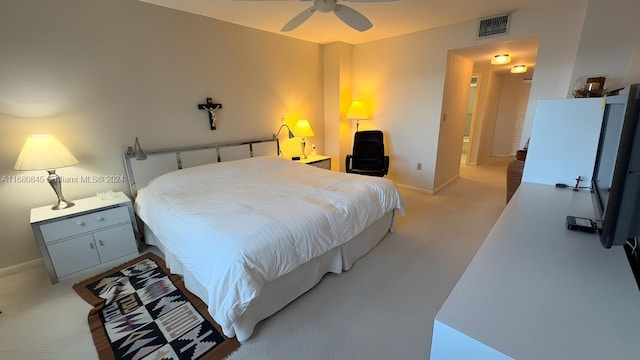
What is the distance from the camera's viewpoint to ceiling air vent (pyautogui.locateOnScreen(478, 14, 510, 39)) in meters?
3.18

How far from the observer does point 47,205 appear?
2400 millimetres

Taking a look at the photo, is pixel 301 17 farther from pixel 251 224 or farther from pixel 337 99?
pixel 337 99

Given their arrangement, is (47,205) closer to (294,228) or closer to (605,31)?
(294,228)

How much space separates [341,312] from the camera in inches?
73.5

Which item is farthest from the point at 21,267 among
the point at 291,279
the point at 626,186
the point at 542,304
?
the point at 626,186

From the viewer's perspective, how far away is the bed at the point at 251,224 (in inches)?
60.2

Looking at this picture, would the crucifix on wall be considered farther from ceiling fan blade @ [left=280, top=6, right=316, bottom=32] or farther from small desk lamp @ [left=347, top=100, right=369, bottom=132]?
small desk lamp @ [left=347, top=100, right=369, bottom=132]

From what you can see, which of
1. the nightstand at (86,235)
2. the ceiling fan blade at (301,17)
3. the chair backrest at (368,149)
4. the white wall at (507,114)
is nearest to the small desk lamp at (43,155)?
the nightstand at (86,235)

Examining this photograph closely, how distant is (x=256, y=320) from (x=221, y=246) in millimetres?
582

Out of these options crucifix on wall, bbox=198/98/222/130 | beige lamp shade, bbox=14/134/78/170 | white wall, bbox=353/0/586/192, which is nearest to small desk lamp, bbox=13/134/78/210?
beige lamp shade, bbox=14/134/78/170

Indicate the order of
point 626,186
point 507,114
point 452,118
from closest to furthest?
point 626,186
point 452,118
point 507,114

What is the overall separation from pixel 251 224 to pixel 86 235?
5.60 ft

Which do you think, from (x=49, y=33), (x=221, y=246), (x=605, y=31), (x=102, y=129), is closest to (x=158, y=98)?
(x=102, y=129)

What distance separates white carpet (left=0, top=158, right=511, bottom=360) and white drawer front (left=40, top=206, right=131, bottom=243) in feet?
1.41
